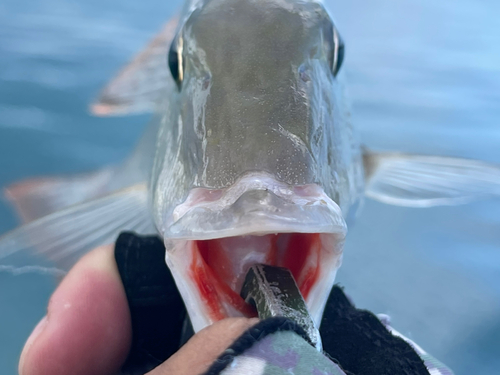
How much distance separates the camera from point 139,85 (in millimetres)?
1476

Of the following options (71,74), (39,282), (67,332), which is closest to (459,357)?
(67,332)

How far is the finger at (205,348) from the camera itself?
38 cm

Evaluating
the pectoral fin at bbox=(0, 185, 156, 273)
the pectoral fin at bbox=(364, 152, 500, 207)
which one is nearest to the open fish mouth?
the pectoral fin at bbox=(0, 185, 156, 273)

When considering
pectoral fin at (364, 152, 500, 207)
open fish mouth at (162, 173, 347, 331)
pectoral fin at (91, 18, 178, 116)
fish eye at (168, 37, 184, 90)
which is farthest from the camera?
pectoral fin at (91, 18, 178, 116)

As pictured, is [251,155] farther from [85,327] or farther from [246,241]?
[85,327]

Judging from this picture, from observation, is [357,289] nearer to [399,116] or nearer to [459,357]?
[459,357]

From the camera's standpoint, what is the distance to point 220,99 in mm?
659

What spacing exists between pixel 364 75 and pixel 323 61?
1862 mm

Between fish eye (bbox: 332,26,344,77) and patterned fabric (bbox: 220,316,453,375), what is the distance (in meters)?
0.59

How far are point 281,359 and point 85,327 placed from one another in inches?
18.2

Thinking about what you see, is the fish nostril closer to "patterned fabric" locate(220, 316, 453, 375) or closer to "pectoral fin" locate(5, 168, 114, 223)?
"patterned fabric" locate(220, 316, 453, 375)

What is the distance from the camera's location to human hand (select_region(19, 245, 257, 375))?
70 cm

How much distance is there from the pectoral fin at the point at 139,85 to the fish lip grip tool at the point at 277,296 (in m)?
0.94

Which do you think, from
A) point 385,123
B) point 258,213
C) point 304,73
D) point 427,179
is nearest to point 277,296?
point 258,213
